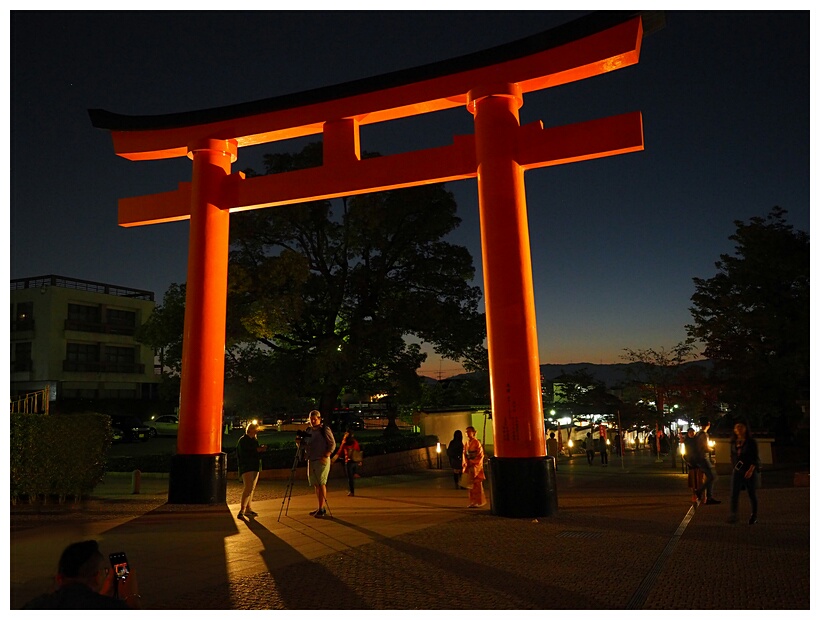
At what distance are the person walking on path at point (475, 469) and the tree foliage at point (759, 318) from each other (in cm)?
1099

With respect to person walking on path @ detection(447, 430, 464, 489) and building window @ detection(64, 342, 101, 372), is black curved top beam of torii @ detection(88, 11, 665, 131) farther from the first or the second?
building window @ detection(64, 342, 101, 372)

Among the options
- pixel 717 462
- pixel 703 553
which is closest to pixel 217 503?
pixel 703 553

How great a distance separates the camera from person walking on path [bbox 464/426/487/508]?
11.0 m

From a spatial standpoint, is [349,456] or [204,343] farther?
[349,456]

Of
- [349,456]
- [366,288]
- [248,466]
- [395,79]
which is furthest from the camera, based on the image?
[366,288]

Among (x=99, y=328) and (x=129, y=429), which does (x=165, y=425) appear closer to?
(x=129, y=429)

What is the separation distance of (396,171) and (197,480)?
20.5 feet

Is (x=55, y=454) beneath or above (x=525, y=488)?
above

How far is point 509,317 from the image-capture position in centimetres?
948

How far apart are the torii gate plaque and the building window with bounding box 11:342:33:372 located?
107ft

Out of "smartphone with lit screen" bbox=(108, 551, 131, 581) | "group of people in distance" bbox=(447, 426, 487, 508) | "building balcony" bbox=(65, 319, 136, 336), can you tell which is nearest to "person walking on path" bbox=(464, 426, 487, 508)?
"group of people in distance" bbox=(447, 426, 487, 508)

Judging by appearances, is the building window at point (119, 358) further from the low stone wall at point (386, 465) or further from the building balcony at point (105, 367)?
the low stone wall at point (386, 465)

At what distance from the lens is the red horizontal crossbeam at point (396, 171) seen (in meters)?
9.70

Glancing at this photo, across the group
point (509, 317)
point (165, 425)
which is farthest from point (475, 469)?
point (165, 425)
